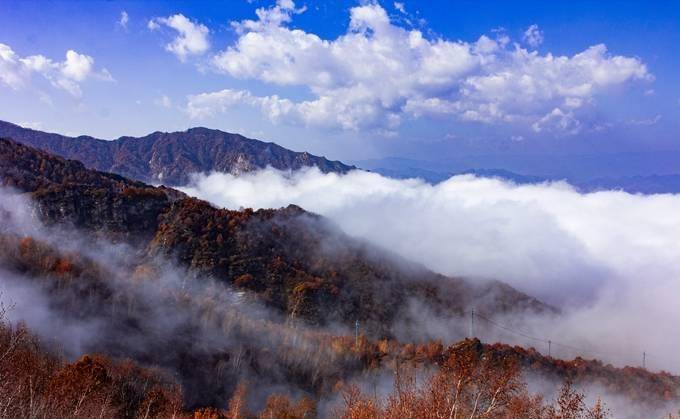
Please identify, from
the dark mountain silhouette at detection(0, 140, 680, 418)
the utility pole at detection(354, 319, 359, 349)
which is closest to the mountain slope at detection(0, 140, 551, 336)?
the dark mountain silhouette at detection(0, 140, 680, 418)

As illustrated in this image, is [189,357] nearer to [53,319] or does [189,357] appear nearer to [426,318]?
[53,319]

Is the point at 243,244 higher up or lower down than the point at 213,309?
higher up

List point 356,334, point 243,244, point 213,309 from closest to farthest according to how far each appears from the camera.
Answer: point 213,309, point 356,334, point 243,244

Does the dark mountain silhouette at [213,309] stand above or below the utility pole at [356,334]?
above

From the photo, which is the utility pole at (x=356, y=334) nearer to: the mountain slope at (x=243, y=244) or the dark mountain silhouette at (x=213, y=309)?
the dark mountain silhouette at (x=213, y=309)

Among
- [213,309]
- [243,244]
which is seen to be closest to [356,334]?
[213,309]

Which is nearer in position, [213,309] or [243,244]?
[213,309]

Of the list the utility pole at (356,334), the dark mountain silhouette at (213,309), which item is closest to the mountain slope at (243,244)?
the dark mountain silhouette at (213,309)

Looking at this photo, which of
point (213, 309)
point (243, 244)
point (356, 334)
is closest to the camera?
point (213, 309)

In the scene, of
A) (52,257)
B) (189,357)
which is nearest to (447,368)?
(189,357)

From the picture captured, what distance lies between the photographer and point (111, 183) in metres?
155

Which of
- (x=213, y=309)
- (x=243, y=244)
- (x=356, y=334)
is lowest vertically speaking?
(x=356, y=334)

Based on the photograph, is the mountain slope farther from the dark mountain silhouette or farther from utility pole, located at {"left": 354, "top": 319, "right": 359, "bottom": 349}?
utility pole, located at {"left": 354, "top": 319, "right": 359, "bottom": 349}

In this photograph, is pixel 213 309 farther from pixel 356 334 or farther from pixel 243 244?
pixel 243 244
